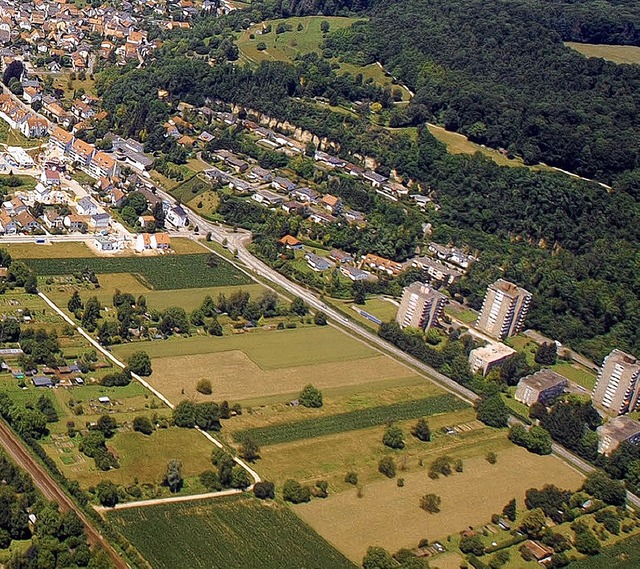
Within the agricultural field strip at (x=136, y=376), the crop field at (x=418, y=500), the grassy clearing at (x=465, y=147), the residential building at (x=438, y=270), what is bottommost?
the agricultural field strip at (x=136, y=376)

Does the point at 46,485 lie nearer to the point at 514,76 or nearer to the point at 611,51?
the point at 514,76

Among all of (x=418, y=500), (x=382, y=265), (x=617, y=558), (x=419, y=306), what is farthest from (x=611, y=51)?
(x=418, y=500)

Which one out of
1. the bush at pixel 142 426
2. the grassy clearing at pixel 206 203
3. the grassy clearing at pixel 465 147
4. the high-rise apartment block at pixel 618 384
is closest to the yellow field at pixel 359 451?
the bush at pixel 142 426

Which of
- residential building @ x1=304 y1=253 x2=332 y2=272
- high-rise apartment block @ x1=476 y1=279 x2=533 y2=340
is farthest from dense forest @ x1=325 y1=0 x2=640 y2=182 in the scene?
residential building @ x1=304 y1=253 x2=332 y2=272

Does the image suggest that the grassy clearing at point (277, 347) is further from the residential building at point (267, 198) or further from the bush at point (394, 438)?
the residential building at point (267, 198)

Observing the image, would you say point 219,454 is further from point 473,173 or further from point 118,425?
point 473,173

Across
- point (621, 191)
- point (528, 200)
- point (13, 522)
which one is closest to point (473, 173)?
point (528, 200)

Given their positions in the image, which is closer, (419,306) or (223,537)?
(223,537)
